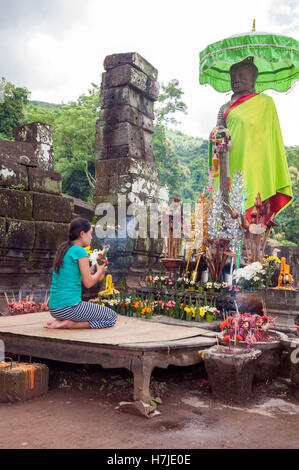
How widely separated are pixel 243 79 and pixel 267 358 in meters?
5.36

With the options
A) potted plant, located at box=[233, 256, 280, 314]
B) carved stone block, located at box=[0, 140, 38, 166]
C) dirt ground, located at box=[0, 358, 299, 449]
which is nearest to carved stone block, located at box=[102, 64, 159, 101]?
carved stone block, located at box=[0, 140, 38, 166]

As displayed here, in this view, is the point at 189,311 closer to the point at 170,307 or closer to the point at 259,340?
the point at 170,307

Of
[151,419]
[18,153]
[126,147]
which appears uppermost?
[126,147]

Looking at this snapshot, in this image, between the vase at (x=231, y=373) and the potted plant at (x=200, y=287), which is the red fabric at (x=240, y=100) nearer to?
the potted plant at (x=200, y=287)

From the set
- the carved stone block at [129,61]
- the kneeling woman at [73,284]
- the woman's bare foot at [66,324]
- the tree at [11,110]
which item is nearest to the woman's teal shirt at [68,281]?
the kneeling woman at [73,284]

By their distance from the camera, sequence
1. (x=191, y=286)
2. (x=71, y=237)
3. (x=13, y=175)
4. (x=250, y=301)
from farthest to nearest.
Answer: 1. (x=191, y=286)
2. (x=13, y=175)
3. (x=250, y=301)
4. (x=71, y=237)

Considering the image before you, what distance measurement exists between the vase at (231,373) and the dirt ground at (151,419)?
0.10 meters

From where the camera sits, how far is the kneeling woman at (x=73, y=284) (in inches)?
167

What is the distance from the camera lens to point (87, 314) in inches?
169

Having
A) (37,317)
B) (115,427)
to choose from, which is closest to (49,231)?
(37,317)

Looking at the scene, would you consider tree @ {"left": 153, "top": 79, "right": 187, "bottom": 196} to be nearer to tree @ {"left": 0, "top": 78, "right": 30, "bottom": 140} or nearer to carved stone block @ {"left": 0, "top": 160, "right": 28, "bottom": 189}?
tree @ {"left": 0, "top": 78, "right": 30, "bottom": 140}

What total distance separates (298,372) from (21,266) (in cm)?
372

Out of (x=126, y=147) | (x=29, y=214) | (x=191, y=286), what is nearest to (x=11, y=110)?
(x=126, y=147)
